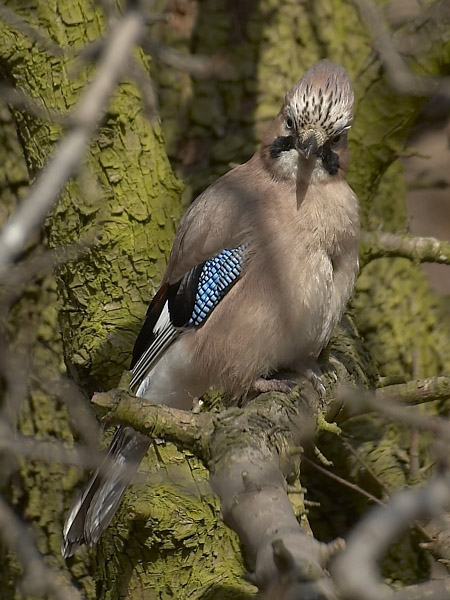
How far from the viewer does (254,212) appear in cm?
391

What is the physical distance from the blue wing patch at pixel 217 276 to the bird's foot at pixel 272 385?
0.36m

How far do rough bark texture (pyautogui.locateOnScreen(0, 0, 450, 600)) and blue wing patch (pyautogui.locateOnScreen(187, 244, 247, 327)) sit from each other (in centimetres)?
28

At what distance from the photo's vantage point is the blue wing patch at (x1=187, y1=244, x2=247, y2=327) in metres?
3.90

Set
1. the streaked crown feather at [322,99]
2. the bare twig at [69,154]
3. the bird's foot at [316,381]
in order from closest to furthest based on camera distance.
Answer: the bare twig at [69,154] → the bird's foot at [316,381] → the streaked crown feather at [322,99]

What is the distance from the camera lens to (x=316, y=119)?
369 cm

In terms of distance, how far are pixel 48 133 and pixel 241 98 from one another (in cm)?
108

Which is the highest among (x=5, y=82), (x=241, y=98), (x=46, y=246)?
(x=5, y=82)

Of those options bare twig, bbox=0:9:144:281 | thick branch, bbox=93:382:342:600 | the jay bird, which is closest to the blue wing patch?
the jay bird

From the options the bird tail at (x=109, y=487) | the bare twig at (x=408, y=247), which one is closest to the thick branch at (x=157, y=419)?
the bird tail at (x=109, y=487)

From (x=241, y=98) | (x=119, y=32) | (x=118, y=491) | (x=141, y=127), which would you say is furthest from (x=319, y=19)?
(x=119, y=32)

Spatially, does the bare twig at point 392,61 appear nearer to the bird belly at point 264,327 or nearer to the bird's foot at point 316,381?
the bird belly at point 264,327

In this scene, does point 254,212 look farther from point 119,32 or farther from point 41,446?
point 119,32

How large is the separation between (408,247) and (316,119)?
61cm

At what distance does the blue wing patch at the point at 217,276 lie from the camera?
390 centimetres
